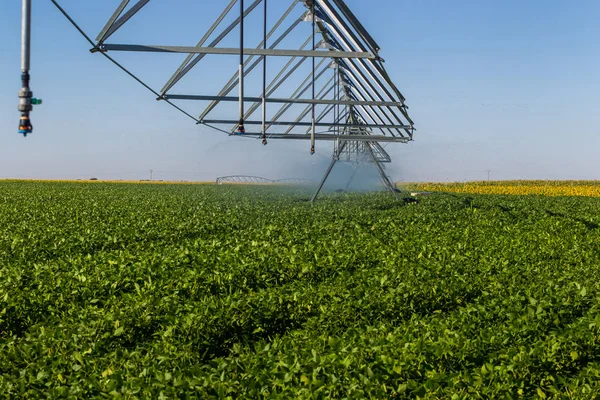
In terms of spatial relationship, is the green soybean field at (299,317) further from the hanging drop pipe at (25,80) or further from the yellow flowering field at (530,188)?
the yellow flowering field at (530,188)

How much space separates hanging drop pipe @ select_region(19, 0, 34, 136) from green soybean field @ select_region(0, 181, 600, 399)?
1.67 meters

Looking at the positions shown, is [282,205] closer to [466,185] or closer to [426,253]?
[426,253]

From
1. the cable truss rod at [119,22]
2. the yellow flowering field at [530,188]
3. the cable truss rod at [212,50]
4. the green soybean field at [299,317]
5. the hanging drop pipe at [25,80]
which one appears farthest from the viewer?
the yellow flowering field at [530,188]

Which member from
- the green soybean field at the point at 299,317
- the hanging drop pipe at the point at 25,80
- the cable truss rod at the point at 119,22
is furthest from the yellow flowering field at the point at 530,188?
the hanging drop pipe at the point at 25,80

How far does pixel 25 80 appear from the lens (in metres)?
6.98

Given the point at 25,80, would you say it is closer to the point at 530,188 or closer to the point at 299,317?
the point at 299,317

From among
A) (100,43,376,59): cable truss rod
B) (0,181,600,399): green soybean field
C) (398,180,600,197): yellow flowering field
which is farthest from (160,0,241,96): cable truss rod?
(398,180,600,197): yellow flowering field

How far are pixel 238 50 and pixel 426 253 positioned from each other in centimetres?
432

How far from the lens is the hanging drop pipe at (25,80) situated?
6844 mm

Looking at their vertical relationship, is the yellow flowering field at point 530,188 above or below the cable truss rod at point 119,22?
below

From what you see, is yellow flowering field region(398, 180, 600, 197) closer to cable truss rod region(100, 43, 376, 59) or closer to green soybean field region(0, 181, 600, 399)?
cable truss rod region(100, 43, 376, 59)

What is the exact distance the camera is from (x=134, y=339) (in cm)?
531

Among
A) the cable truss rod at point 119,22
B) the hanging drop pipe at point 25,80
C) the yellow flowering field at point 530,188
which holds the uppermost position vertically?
the cable truss rod at point 119,22

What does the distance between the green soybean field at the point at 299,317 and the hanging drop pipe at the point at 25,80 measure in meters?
1.67
